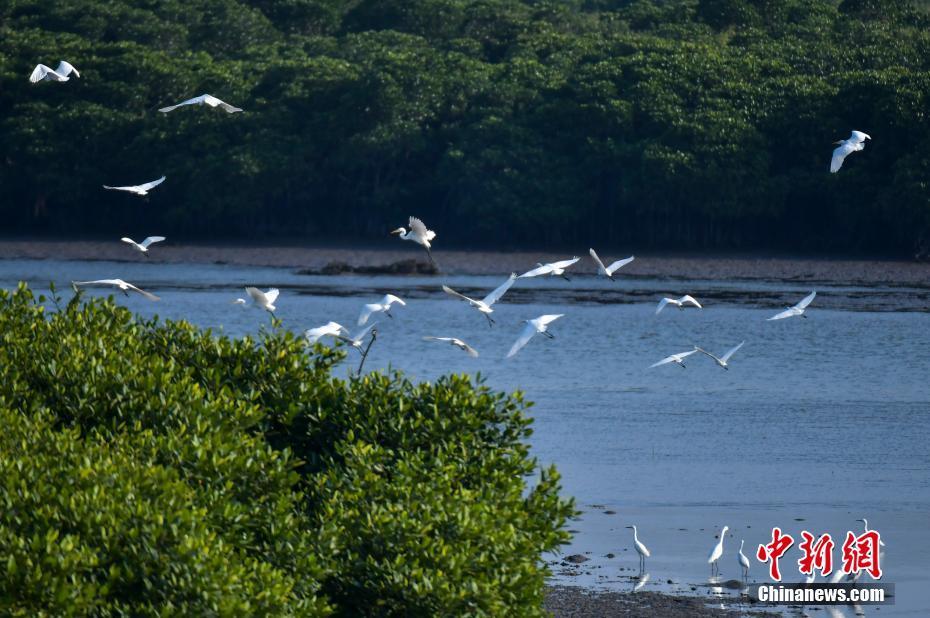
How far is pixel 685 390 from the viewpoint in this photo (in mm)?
32406

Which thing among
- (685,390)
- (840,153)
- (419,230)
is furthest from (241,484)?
(685,390)

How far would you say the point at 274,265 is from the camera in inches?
2534

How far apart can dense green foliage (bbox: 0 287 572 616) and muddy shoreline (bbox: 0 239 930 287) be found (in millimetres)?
47736

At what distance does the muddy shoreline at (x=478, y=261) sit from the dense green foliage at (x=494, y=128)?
5.74 ft

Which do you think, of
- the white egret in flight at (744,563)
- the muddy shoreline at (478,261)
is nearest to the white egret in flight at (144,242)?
the white egret in flight at (744,563)

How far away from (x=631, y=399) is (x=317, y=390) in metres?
19.8

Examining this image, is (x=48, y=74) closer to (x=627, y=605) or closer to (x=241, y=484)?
(x=241, y=484)

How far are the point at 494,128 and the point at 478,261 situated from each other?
6.23m

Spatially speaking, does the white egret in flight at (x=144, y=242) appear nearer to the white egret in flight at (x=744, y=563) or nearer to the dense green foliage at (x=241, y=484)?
the dense green foliage at (x=241, y=484)

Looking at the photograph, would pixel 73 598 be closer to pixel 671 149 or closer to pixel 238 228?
pixel 671 149

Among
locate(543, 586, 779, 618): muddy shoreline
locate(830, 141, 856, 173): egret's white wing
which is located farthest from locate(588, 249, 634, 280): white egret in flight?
locate(543, 586, 779, 618): muddy shoreline

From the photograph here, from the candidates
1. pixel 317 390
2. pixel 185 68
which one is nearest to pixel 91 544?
pixel 317 390

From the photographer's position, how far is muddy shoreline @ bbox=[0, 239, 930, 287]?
192ft

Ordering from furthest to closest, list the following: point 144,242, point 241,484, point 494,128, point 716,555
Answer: point 494,128, point 144,242, point 716,555, point 241,484
